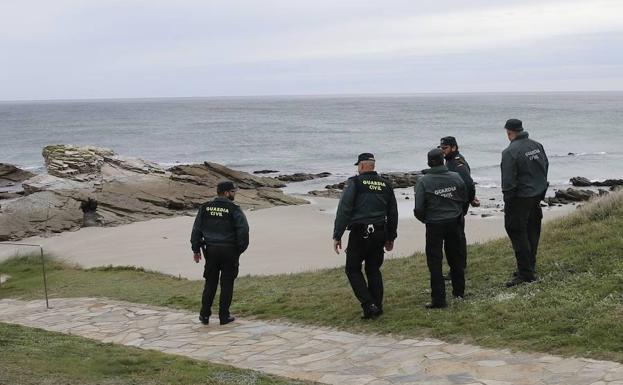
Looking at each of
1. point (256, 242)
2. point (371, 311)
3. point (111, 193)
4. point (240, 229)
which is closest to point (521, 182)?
point (371, 311)

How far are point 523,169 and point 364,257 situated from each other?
2243 millimetres

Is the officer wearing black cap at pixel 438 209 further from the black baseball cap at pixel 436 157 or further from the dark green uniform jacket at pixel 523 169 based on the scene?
the dark green uniform jacket at pixel 523 169

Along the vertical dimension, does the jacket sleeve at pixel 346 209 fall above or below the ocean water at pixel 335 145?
above

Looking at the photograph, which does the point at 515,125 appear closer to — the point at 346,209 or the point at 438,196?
the point at 438,196

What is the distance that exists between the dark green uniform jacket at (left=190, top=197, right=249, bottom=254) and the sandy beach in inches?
309

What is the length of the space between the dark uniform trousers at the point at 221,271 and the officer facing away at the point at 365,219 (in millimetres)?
1489

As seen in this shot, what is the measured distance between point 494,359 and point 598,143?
61.4 m

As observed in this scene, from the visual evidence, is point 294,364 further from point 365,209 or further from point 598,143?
point 598,143

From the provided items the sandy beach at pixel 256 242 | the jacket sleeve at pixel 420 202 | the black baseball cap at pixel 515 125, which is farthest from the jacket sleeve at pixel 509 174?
the sandy beach at pixel 256 242

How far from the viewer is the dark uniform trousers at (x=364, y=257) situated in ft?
24.7

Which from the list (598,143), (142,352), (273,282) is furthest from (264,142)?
(142,352)

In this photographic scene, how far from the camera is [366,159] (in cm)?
753

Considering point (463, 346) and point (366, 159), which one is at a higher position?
point (366, 159)

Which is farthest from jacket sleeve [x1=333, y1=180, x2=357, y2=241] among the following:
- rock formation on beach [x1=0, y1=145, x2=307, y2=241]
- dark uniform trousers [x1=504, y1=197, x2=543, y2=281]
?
rock formation on beach [x1=0, y1=145, x2=307, y2=241]
